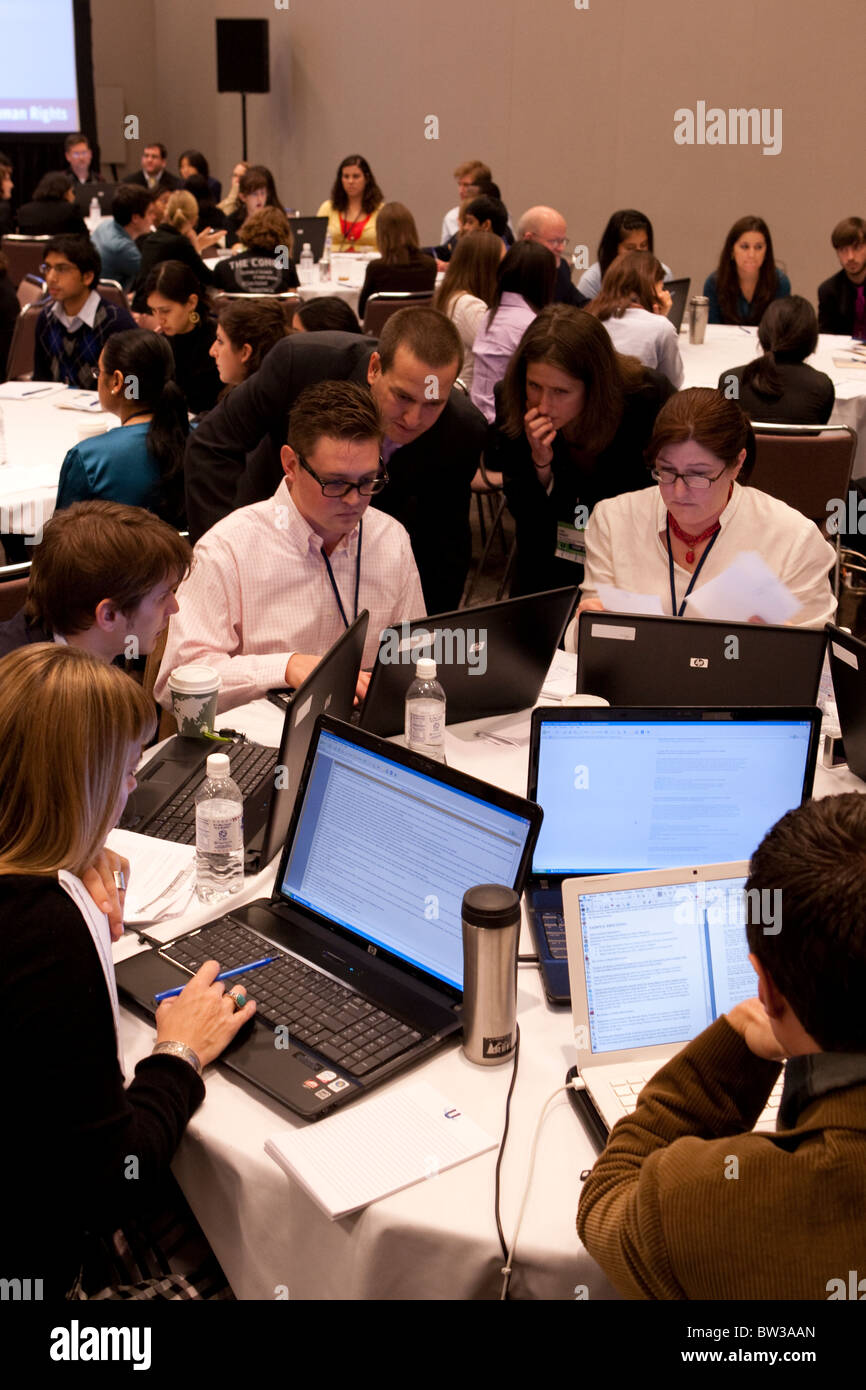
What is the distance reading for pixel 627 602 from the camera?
269cm

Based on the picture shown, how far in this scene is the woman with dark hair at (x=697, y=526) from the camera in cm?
278

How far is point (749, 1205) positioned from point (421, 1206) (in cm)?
42

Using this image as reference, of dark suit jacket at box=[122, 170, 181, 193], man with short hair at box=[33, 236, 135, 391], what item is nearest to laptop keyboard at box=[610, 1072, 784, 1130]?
man with short hair at box=[33, 236, 135, 391]

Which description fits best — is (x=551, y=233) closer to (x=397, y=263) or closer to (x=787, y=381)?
(x=397, y=263)

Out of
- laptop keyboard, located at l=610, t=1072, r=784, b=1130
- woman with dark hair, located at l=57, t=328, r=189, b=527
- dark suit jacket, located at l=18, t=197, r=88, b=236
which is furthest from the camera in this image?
dark suit jacket, located at l=18, t=197, r=88, b=236

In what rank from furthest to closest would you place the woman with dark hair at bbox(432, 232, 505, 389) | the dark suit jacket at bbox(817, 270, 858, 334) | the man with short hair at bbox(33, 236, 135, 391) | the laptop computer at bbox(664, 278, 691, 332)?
the dark suit jacket at bbox(817, 270, 858, 334)
the laptop computer at bbox(664, 278, 691, 332)
the woman with dark hair at bbox(432, 232, 505, 389)
the man with short hair at bbox(33, 236, 135, 391)

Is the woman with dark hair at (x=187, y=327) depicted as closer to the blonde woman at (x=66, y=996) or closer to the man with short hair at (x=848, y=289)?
the man with short hair at (x=848, y=289)

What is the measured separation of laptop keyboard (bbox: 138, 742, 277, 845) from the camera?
2.12 meters

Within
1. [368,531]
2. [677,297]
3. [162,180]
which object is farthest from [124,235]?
[368,531]

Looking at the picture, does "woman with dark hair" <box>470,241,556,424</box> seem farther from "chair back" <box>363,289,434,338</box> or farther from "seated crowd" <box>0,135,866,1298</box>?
"chair back" <box>363,289,434,338</box>

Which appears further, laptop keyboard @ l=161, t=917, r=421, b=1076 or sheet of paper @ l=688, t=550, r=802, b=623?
sheet of paper @ l=688, t=550, r=802, b=623

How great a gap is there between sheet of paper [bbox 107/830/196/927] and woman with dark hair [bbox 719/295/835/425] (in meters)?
3.39
